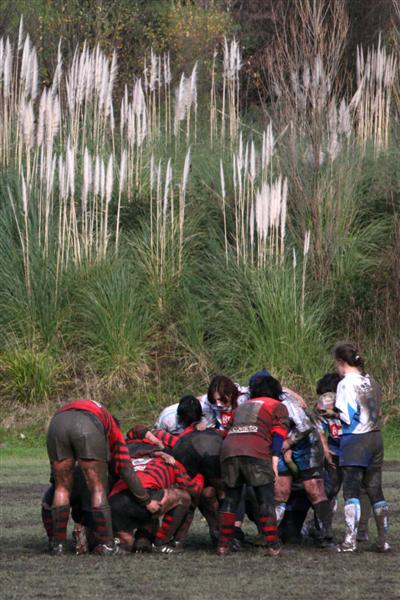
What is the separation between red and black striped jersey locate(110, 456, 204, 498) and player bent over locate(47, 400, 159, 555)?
9.6 inches

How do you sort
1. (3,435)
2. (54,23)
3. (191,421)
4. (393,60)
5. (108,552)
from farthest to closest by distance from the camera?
(54,23) < (393,60) < (3,435) < (191,421) < (108,552)

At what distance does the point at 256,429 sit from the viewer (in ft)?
34.8

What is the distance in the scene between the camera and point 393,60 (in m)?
24.8

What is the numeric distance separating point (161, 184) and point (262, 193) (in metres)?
2.91

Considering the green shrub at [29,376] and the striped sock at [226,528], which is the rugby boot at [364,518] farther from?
the green shrub at [29,376]

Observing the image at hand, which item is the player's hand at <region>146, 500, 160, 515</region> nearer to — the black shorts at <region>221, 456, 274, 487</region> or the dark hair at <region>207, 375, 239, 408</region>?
the black shorts at <region>221, 456, 274, 487</region>

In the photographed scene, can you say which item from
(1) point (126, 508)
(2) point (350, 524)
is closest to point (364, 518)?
(2) point (350, 524)

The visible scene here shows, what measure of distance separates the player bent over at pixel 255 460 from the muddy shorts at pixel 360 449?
52 centimetres

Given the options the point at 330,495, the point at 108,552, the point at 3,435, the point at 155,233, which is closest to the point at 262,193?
the point at 155,233

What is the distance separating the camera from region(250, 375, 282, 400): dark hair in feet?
35.8

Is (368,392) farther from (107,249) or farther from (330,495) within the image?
(107,249)

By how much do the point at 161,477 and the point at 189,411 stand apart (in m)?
0.66

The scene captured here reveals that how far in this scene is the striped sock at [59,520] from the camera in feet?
34.2

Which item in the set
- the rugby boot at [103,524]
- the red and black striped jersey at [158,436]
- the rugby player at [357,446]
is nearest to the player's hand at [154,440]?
the red and black striped jersey at [158,436]
